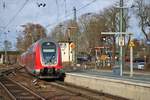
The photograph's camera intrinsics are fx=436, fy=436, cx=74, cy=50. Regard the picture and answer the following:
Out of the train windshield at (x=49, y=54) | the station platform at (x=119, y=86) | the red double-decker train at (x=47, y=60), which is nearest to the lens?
the station platform at (x=119, y=86)

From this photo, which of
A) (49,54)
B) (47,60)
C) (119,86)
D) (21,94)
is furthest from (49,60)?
(119,86)

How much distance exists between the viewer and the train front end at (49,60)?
36.0m

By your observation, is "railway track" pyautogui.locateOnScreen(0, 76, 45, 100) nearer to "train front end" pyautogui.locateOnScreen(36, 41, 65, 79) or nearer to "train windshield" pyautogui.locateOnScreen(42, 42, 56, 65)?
"train front end" pyautogui.locateOnScreen(36, 41, 65, 79)

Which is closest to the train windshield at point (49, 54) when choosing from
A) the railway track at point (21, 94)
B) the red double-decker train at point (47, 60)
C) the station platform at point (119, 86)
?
the red double-decker train at point (47, 60)

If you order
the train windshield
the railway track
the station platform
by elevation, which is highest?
the train windshield

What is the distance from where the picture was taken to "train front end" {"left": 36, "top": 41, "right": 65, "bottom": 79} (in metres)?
36.0

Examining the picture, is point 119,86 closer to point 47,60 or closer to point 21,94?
point 21,94

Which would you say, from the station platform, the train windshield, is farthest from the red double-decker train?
the station platform

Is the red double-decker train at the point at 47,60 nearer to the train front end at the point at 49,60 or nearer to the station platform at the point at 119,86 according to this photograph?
the train front end at the point at 49,60

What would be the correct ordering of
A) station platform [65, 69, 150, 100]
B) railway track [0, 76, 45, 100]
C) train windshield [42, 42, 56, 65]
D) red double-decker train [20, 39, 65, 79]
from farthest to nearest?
train windshield [42, 42, 56, 65] → red double-decker train [20, 39, 65, 79] → railway track [0, 76, 45, 100] → station platform [65, 69, 150, 100]

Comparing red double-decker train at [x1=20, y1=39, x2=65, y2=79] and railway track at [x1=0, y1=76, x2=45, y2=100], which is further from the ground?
red double-decker train at [x1=20, y1=39, x2=65, y2=79]

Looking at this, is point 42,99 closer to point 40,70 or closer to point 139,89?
point 139,89

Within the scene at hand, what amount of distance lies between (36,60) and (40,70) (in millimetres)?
952

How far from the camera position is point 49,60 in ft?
119
